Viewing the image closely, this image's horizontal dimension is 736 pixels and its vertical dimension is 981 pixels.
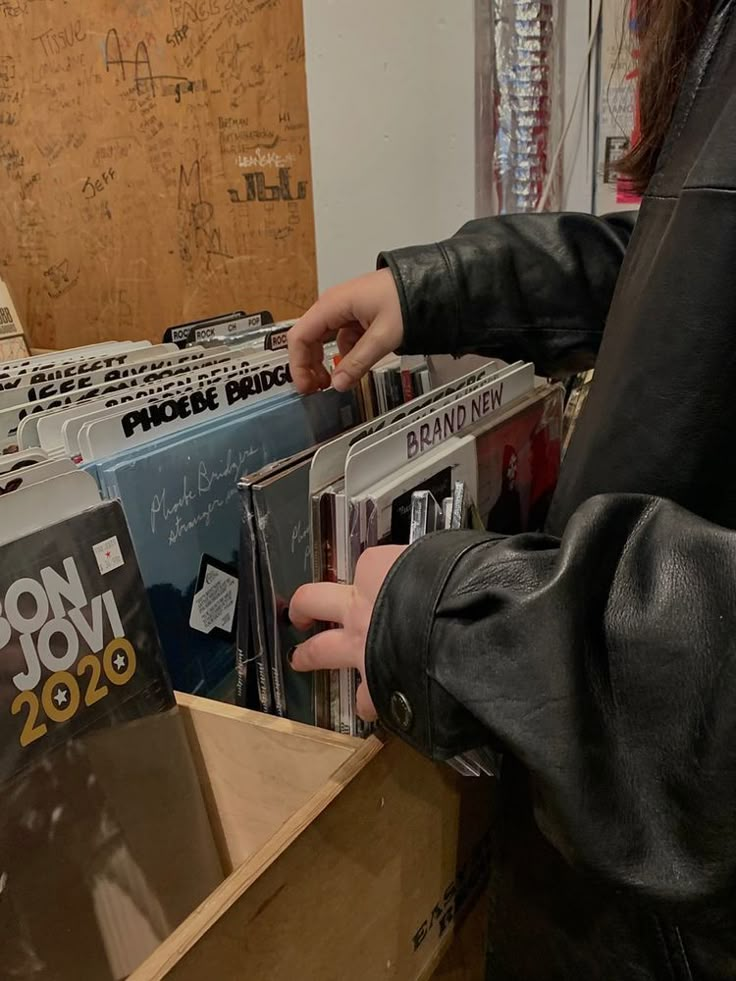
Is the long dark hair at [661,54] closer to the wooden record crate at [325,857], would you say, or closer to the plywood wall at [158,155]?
the wooden record crate at [325,857]

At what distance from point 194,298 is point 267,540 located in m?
1.42

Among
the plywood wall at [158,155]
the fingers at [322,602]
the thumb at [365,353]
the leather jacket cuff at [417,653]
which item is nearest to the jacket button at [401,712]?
the leather jacket cuff at [417,653]

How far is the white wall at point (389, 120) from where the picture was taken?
5.43 ft

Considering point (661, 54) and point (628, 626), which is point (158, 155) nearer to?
point (661, 54)

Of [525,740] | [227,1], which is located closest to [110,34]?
[227,1]

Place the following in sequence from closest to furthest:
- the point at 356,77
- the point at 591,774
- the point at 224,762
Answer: the point at 591,774
the point at 224,762
the point at 356,77

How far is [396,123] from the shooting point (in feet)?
5.69

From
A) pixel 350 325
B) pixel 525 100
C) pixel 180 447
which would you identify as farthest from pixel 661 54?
pixel 525 100

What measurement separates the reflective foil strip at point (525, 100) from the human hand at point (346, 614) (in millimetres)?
1267

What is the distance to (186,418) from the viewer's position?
2.76 feet

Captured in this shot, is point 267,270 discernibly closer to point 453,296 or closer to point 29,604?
point 453,296

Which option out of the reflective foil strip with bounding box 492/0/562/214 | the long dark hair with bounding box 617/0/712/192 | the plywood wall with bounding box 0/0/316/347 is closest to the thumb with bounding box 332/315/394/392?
the long dark hair with bounding box 617/0/712/192

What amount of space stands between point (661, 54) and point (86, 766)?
2.51ft

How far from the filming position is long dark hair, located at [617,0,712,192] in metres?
0.63
